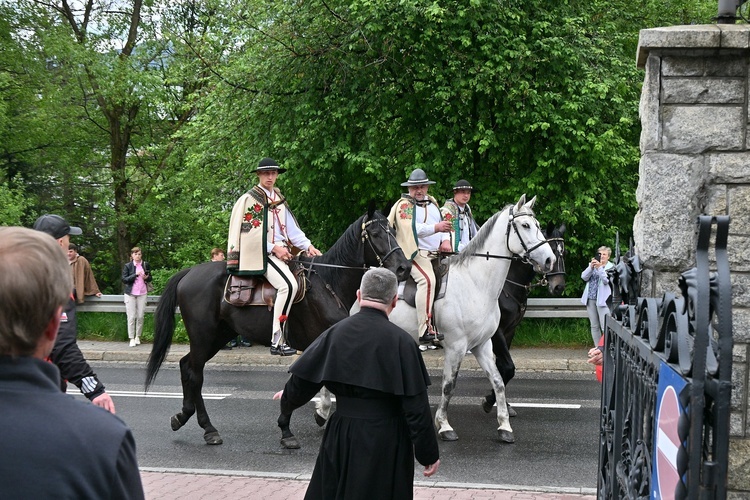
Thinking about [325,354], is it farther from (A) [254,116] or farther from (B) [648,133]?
(A) [254,116]

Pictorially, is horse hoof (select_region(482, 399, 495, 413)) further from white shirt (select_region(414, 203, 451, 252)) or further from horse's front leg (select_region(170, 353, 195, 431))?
horse's front leg (select_region(170, 353, 195, 431))

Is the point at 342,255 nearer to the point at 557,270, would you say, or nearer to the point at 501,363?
the point at 501,363

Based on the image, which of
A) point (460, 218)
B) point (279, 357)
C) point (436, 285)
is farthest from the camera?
point (279, 357)

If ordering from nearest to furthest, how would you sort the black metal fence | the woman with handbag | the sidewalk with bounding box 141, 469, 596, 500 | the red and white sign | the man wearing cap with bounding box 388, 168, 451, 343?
A: the black metal fence, the red and white sign, the sidewalk with bounding box 141, 469, 596, 500, the man wearing cap with bounding box 388, 168, 451, 343, the woman with handbag

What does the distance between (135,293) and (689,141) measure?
46.1 ft

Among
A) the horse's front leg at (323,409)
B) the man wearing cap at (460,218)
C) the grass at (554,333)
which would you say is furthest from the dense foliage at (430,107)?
the horse's front leg at (323,409)

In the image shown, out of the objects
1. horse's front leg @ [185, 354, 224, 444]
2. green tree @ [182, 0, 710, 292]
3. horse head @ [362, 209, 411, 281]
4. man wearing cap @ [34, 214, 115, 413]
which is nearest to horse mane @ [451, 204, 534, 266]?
horse head @ [362, 209, 411, 281]

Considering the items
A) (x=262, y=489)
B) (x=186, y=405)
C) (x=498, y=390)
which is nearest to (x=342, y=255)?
(x=498, y=390)

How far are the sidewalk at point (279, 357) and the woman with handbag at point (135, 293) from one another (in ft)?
1.13

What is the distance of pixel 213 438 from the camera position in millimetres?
9320

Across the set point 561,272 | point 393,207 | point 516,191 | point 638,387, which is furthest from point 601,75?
point 638,387

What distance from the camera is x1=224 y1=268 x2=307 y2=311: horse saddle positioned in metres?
9.50

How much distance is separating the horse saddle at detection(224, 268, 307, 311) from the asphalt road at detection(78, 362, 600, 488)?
4.79 ft

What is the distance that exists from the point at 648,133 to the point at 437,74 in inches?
419
